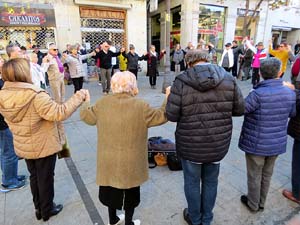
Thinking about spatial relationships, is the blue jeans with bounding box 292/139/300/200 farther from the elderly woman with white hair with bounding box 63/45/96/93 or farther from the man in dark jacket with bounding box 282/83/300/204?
the elderly woman with white hair with bounding box 63/45/96/93

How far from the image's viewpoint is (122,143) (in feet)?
6.06

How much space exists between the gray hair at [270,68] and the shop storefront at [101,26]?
10.3 metres

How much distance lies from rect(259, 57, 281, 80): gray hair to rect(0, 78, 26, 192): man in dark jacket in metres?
2.92

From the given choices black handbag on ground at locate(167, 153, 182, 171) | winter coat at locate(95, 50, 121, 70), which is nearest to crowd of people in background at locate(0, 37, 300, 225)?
black handbag on ground at locate(167, 153, 182, 171)

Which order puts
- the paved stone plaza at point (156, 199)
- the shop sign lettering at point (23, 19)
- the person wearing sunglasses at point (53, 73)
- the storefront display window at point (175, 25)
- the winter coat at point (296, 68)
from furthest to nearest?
1. the storefront display window at point (175, 25)
2. the shop sign lettering at point (23, 19)
3. the person wearing sunglasses at point (53, 73)
4. the winter coat at point (296, 68)
5. the paved stone plaza at point (156, 199)

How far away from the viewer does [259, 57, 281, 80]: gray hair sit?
2096mm

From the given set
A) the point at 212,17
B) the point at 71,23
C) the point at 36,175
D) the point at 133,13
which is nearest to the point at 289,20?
the point at 212,17

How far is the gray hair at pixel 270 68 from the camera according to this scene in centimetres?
210

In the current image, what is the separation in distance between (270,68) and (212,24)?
14.1m

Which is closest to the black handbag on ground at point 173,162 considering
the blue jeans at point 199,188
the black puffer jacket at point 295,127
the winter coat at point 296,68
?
the blue jeans at point 199,188

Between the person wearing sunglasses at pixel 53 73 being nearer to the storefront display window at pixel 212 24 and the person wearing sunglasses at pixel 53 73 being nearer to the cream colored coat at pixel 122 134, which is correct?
the cream colored coat at pixel 122 134

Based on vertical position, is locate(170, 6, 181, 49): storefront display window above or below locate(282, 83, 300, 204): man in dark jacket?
above

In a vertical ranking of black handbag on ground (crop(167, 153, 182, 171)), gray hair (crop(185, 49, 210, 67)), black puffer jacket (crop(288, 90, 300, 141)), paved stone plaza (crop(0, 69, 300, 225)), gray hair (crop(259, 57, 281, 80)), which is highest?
gray hair (crop(185, 49, 210, 67))

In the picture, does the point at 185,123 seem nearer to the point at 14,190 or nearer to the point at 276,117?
the point at 276,117
